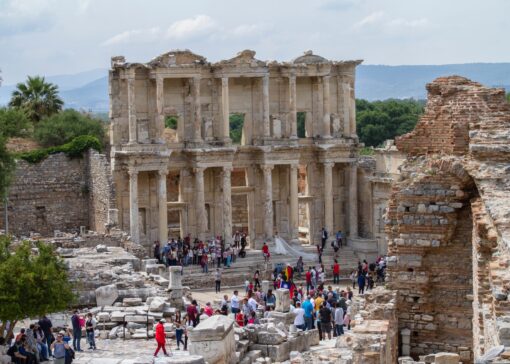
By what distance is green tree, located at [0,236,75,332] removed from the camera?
859 inches

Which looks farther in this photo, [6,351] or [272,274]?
[272,274]

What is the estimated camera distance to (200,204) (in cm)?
Result: 4653

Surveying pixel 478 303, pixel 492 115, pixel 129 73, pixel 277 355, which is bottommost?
pixel 277 355

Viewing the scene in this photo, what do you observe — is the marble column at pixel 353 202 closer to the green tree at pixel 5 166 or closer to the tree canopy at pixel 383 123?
the green tree at pixel 5 166

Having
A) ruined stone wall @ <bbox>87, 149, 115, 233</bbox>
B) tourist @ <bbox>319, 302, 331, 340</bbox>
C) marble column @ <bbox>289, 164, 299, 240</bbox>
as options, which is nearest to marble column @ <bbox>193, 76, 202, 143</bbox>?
ruined stone wall @ <bbox>87, 149, 115, 233</bbox>

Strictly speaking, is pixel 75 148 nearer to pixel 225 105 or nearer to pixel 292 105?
pixel 225 105

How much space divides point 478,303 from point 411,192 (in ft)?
9.64

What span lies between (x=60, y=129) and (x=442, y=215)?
38927 millimetres

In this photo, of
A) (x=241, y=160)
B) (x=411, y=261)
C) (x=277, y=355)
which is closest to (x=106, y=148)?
(x=241, y=160)

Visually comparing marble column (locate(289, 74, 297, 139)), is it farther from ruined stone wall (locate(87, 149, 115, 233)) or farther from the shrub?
the shrub

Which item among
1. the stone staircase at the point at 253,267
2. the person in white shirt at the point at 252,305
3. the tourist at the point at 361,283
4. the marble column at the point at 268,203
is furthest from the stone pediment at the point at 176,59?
the person in white shirt at the point at 252,305

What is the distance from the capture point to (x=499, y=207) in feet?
40.4

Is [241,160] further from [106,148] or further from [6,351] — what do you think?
[6,351]

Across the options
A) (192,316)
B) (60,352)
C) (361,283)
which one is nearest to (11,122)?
(361,283)
